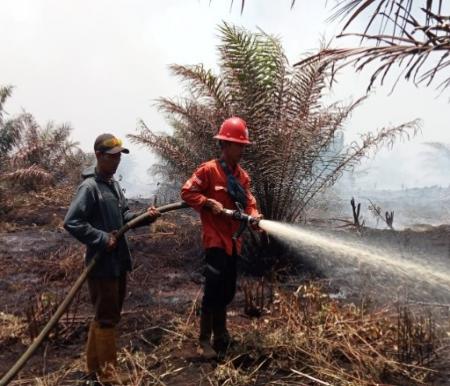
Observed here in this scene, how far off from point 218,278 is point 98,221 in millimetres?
1060

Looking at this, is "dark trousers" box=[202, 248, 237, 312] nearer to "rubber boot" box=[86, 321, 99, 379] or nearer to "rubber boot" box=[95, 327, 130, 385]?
"rubber boot" box=[95, 327, 130, 385]

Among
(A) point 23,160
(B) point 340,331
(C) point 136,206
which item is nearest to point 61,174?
(A) point 23,160

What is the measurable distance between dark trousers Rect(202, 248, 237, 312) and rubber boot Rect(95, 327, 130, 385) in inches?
31.9

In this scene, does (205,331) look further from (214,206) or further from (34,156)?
(34,156)

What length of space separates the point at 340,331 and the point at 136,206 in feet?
43.7

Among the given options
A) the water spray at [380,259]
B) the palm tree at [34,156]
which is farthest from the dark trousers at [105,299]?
the palm tree at [34,156]

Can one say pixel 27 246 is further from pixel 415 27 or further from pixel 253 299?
pixel 415 27

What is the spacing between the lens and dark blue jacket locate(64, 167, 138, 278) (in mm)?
3256

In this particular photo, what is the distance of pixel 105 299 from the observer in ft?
11.2

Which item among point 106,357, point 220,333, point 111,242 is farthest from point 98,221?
point 220,333

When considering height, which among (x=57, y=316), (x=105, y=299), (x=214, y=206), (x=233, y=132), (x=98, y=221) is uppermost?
(x=233, y=132)

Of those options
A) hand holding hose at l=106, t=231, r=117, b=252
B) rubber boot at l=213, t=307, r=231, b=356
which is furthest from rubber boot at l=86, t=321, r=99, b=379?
rubber boot at l=213, t=307, r=231, b=356

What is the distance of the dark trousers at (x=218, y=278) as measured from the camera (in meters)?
3.79

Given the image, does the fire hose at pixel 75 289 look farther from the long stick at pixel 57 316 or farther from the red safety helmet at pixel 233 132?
the red safety helmet at pixel 233 132
